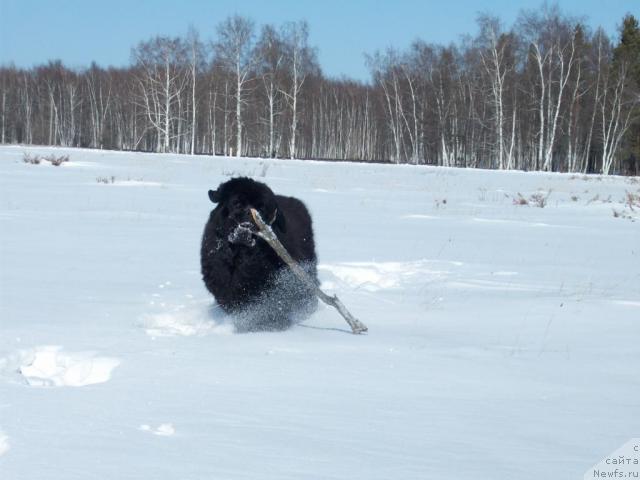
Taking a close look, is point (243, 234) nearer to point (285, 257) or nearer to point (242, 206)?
point (242, 206)

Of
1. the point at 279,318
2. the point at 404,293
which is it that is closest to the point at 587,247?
the point at 404,293

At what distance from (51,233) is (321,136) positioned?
5805 centimetres

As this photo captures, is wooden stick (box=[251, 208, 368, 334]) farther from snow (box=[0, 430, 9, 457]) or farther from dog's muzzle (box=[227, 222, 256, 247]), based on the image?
snow (box=[0, 430, 9, 457])

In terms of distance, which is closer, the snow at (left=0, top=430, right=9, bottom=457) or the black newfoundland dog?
the snow at (left=0, top=430, right=9, bottom=457)

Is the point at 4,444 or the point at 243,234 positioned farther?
the point at 243,234

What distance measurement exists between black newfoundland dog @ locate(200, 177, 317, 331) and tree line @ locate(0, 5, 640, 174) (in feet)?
117

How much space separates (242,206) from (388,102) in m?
47.8

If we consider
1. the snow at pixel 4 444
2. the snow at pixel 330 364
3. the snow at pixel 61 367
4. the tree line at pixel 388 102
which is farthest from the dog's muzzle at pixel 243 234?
the tree line at pixel 388 102

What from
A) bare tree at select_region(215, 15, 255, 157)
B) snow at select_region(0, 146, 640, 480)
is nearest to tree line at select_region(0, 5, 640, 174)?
bare tree at select_region(215, 15, 255, 157)

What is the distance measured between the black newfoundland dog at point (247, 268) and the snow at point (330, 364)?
248 millimetres

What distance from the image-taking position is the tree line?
4291 centimetres

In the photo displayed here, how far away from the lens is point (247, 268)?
5.35 metres

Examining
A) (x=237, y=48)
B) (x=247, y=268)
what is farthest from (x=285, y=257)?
(x=237, y=48)

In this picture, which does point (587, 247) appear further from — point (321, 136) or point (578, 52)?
point (321, 136)
